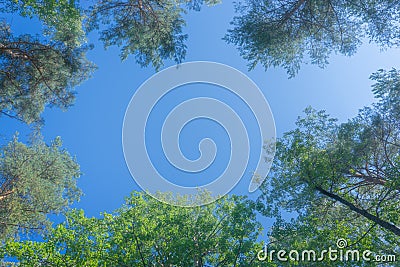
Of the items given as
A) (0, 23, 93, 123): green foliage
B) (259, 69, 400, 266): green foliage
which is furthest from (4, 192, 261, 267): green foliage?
(0, 23, 93, 123): green foliage

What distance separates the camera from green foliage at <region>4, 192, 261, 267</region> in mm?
11750

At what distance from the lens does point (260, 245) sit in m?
12.2

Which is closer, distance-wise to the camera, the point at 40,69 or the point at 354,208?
the point at 354,208

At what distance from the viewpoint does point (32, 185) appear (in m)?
14.8

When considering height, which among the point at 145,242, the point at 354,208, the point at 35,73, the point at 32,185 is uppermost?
the point at 35,73

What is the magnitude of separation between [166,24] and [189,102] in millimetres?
3344

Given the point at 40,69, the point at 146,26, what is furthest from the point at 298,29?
the point at 40,69

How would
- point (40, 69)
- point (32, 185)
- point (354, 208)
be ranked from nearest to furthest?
1. point (354, 208)
2. point (40, 69)
3. point (32, 185)

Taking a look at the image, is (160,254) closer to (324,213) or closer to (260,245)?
(260,245)

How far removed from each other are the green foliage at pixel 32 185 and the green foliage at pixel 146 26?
24.5ft

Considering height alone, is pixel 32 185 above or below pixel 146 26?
below

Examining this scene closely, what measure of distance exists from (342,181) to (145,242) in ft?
25.6

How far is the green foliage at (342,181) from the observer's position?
1029 cm

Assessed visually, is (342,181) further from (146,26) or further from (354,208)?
(146,26)
